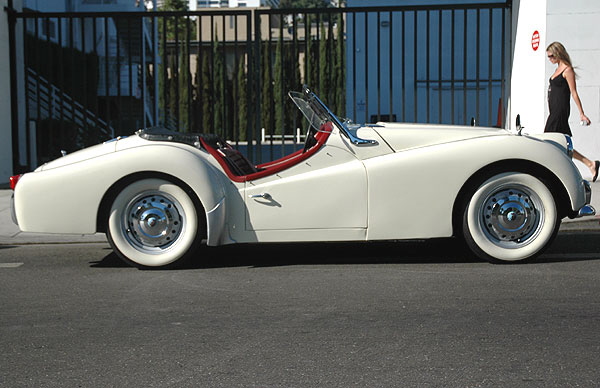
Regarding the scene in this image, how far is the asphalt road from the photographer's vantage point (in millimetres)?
3889

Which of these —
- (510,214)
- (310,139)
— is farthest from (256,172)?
(510,214)

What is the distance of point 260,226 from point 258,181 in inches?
12.9

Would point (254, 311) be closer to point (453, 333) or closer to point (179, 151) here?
point (453, 333)

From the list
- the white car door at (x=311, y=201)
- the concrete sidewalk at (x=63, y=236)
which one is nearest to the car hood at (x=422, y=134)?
the white car door at (x=311, y=201)

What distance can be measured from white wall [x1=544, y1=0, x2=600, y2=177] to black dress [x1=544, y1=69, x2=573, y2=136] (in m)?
2.47

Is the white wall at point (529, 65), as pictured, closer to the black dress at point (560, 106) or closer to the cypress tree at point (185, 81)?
the black dress at point (560, 106)

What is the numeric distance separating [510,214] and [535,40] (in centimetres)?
665

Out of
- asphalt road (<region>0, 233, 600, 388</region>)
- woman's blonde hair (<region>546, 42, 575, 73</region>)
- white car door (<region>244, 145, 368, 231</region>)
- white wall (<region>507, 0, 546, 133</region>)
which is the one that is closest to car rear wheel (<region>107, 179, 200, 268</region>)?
asphalt road (<region>0, 233, 600, 388</region>)

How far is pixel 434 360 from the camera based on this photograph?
4.05 metres

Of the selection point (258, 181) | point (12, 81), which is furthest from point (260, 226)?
point (12, 81)

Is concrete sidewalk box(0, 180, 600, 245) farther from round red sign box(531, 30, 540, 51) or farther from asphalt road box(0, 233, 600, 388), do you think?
round red sign box(531, 30, 540, 51)

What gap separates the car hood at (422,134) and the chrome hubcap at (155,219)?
5.35 feet

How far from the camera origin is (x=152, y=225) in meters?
6.53

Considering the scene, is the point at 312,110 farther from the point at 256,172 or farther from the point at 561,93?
the point at 561,93
